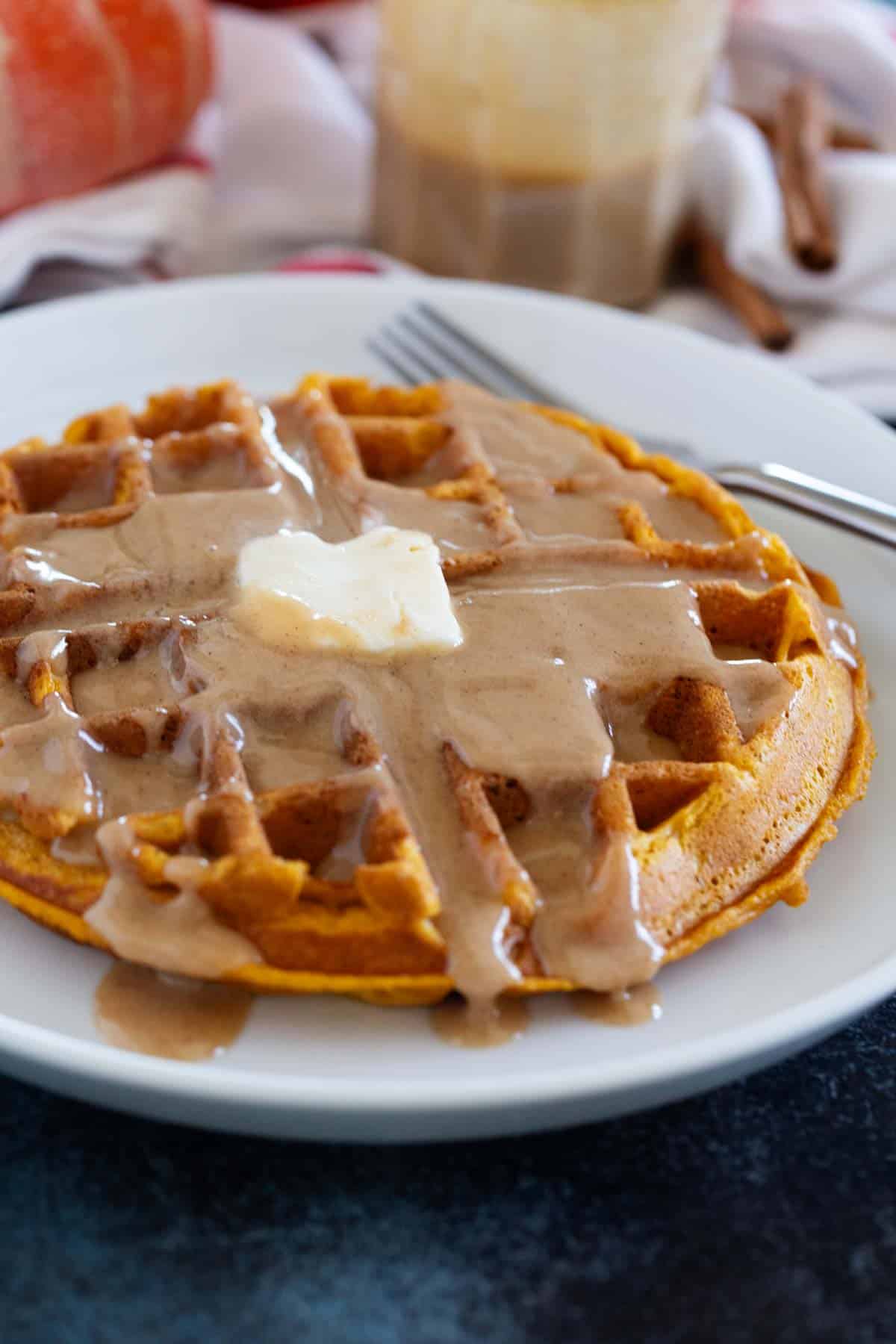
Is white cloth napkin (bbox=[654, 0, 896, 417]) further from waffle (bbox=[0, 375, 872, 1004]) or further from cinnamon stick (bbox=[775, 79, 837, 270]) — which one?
waffle (bbox=[0, 375, 872, 1004])

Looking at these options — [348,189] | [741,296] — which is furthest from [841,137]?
[348,189]

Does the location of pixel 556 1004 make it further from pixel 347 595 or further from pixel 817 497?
pixel 817 497

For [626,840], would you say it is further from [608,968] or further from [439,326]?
[439,326]

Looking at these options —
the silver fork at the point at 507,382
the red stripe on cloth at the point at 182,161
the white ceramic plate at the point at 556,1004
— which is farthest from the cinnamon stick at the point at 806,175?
the red stripe on cloth at the point at 182,161

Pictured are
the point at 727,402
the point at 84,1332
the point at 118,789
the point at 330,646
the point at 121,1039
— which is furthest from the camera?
the point at 727,402

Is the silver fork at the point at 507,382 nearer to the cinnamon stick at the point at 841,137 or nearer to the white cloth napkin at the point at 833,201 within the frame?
the white cloth napkin at the point at 833,201

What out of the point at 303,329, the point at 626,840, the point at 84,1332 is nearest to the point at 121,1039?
the point at 84,1332
